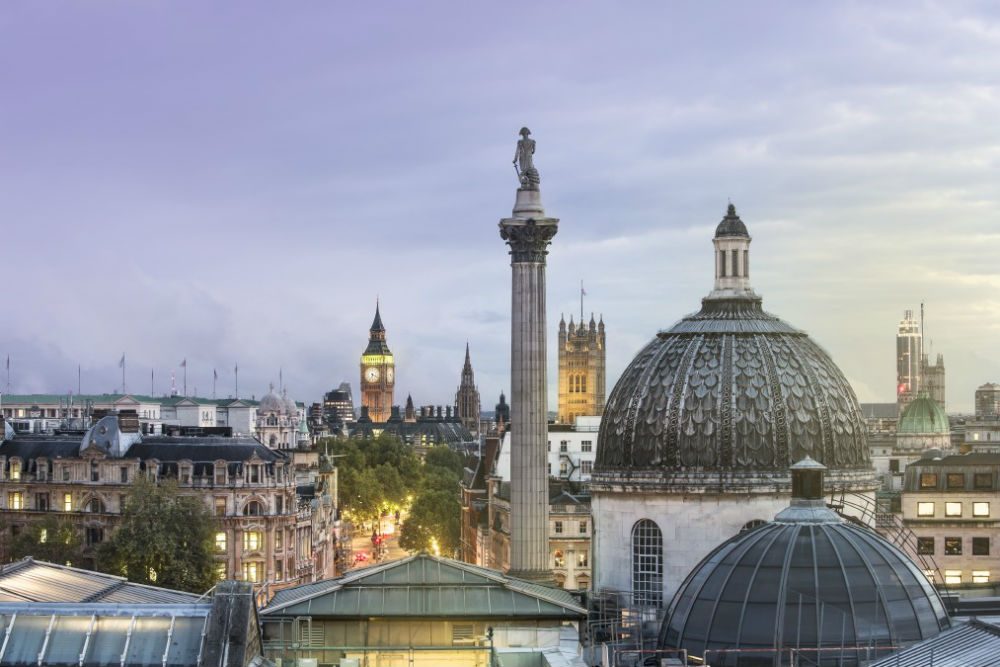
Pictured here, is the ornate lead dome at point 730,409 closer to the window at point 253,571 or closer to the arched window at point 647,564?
the arched window at point 647,564

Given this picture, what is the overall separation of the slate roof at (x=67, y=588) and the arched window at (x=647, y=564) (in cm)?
2623

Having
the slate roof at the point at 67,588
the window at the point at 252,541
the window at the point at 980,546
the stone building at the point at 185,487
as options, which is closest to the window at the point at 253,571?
the stone building at the point at 185,487

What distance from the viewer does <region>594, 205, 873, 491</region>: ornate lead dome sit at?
98438 millimetres

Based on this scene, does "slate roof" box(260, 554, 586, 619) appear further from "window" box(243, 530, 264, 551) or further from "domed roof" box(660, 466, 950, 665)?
"window" box(243, 530, 264, 551)

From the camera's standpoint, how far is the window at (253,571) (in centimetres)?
16325

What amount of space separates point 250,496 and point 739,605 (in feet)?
320

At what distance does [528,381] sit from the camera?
10269 cm

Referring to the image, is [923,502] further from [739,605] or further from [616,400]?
[739,605]

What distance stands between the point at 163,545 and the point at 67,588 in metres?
64.6

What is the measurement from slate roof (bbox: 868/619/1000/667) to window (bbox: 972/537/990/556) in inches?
2547

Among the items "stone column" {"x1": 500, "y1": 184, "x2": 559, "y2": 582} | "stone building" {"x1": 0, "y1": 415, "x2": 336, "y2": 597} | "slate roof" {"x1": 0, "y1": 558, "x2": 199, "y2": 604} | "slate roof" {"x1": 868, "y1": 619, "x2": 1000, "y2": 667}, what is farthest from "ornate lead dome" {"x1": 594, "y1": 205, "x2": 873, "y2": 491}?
"stone building" {"x1": 0, "y1": 415, "x2": 336, "y2": 597}

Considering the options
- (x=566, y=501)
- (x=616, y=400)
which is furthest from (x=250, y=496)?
(x=616, y=400)

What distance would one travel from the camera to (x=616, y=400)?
104125 mm

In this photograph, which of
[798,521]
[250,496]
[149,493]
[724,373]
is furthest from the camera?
[250,496]
